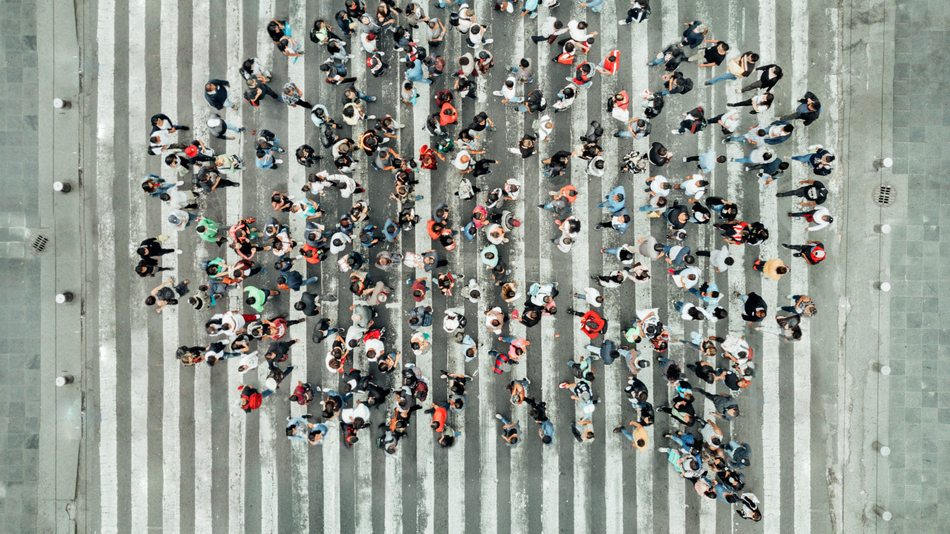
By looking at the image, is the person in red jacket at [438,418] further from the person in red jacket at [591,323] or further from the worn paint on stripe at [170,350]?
the worn paint on stripe at [170,350]

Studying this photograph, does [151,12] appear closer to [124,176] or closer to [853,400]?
[124,176]

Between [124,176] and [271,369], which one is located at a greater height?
[124,176]

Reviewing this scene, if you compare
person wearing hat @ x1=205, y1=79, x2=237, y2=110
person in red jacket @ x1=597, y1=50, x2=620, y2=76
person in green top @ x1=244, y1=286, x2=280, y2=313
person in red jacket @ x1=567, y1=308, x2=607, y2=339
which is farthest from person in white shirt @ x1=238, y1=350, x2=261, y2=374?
person in red jacket @ x1=597, y1=50, x2=620, y2=76

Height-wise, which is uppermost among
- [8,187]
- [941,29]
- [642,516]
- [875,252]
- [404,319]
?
[941,29]

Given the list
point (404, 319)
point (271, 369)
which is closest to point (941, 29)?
point (404, 319)

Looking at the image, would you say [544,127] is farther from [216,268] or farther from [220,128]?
[216,268]

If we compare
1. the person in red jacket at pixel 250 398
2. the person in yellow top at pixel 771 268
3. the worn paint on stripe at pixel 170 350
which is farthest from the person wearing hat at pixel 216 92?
the person in yellow top at pixel 771 268
